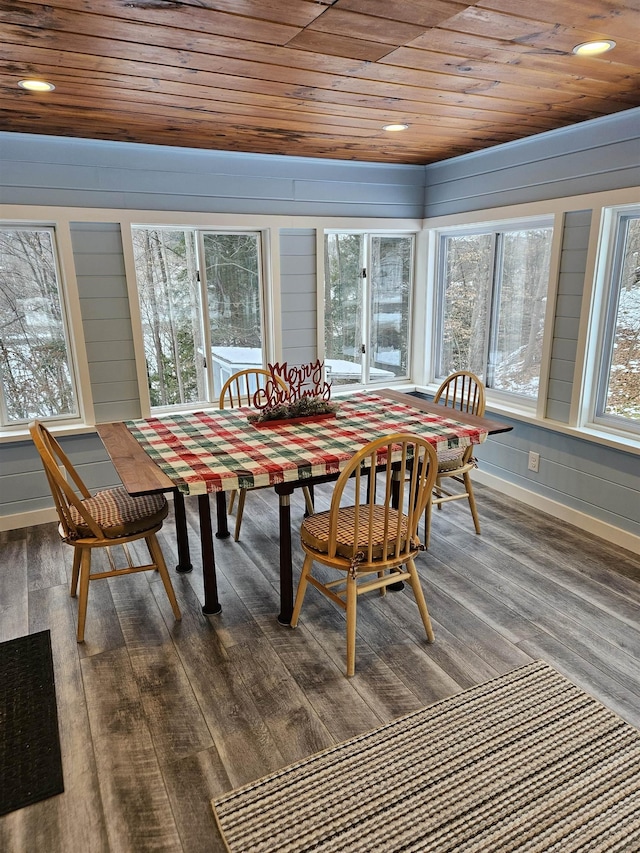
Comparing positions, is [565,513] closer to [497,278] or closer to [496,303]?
[496,303]

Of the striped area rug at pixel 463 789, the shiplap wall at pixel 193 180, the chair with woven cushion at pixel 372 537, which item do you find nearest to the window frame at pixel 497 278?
the shiplap wall at pixel 193 180

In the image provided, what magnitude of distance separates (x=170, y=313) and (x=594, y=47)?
2.82 meters

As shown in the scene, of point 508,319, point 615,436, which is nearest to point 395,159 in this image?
point 508,319

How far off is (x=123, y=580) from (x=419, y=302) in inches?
123

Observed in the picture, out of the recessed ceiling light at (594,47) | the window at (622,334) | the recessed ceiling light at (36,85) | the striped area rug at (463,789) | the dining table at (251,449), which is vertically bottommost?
the striped area rug at (463,789)

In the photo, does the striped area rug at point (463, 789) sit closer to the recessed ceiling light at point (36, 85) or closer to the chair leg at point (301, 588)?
the chair leg at point (301, 588)

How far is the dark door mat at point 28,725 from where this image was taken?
5.71ft

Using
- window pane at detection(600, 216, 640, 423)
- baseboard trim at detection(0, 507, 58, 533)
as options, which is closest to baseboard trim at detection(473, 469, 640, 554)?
window pane at detection(600, 216, 640, 423)

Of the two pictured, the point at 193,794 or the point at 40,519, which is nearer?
the point at 193,794

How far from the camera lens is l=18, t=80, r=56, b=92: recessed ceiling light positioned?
7.39 feet

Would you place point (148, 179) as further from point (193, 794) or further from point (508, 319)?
point (193, 794)

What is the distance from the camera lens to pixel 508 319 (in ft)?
13.0

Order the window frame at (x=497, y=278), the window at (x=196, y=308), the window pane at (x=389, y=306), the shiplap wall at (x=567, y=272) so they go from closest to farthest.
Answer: the shiplap wall at (x=567, y=272), the window frame at (x=497, y=278), the window at (x=196, y=308), the window pane at (x=389, y=306)

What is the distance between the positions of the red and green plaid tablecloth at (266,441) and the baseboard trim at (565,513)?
3.97ft
